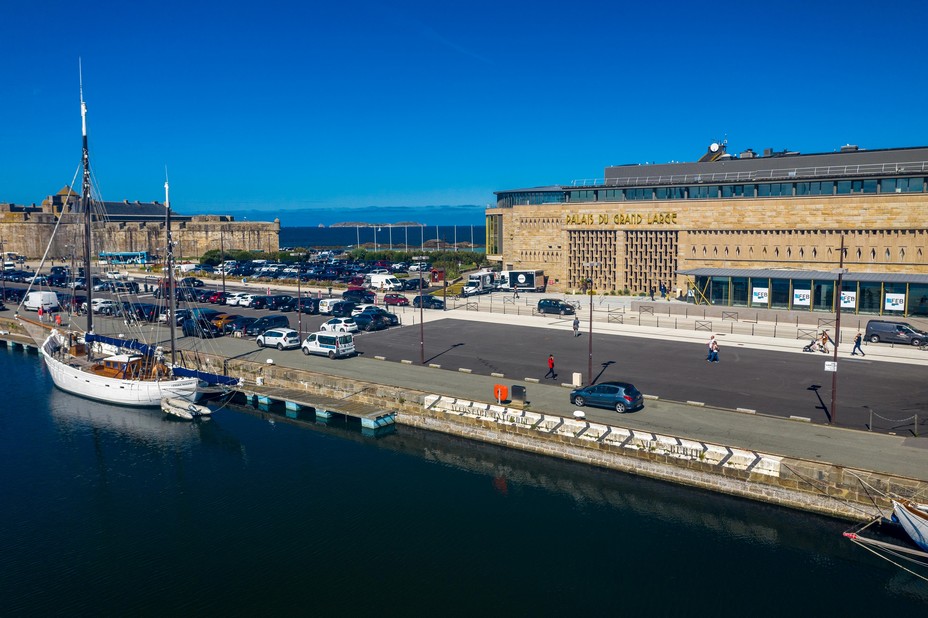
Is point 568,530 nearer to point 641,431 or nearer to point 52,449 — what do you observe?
point 641,431

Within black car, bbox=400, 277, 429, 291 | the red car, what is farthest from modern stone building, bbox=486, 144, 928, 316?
the red car

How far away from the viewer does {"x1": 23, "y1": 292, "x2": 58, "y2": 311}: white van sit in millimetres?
60875

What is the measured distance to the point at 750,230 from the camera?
56094mm

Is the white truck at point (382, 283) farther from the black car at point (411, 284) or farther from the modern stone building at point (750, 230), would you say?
the modern stone building at point (750, 230)

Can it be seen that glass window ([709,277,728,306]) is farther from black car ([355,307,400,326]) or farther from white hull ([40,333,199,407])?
white hull ([40,333,199,407])

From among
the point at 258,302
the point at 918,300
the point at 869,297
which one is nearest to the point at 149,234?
the point at 258,302

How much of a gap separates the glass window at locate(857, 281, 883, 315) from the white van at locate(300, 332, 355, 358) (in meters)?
33.6

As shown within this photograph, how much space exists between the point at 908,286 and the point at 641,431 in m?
30.9

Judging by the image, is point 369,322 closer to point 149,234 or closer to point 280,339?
point 280,339

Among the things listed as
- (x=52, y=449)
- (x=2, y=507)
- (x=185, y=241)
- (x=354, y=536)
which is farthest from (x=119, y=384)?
(x=185, y=241)

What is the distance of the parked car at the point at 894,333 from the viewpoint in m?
40.9

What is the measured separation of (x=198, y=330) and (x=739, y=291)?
37.8 m

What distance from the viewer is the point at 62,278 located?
8056cm

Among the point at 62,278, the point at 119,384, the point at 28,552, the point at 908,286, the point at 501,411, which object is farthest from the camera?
the point at 62,278
